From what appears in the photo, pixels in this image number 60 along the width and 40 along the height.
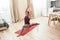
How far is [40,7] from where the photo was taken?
6.28 metres

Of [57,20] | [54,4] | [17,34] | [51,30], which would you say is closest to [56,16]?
[57,20]

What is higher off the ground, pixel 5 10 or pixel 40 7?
pixel 40 7

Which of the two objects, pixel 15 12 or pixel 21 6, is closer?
pixel 15 12

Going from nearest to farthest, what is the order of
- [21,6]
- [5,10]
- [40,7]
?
[5,10], [21,6], [40,7]

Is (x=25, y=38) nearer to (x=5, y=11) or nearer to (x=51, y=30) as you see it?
(x=51, y=30)

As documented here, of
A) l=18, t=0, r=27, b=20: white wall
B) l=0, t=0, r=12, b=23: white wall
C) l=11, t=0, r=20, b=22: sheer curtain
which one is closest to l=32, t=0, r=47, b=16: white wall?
l=18, t=0, r=27, b=20: white wall

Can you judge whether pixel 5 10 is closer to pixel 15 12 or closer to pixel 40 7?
pixel 15 12

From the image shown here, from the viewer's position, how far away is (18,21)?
5457 millimetres

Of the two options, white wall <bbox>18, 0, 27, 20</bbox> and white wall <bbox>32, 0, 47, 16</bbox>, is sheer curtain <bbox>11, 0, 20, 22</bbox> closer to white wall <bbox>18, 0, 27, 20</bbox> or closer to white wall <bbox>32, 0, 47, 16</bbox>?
white wall <bbox>18, 0, 27, 20</bbox>

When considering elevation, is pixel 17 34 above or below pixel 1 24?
below

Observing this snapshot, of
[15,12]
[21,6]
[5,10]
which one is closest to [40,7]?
[21,6]

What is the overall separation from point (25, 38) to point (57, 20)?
5.29ft

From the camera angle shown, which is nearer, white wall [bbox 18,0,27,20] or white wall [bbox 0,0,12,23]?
white wall [bbox 0,0,12,23]

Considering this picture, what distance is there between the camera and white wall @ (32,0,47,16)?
6.16 metres
